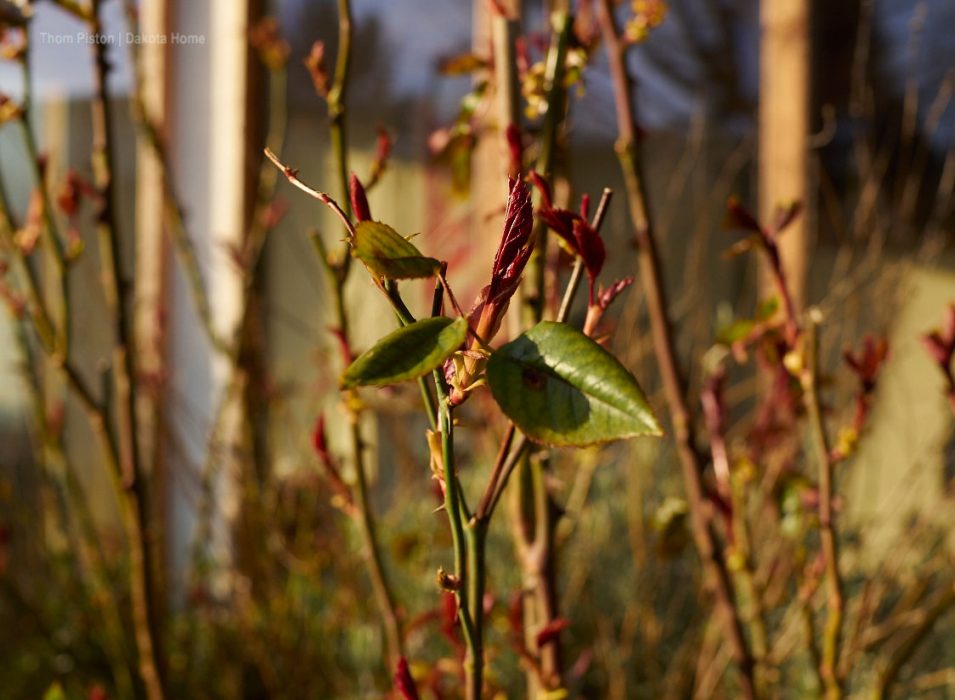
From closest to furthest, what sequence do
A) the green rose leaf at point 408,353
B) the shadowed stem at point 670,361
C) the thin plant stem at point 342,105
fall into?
the green rose leaf at point 408,353 → the thin plant stem at point 342,105 → the shadowed stem at point 670,361

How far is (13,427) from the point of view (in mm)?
2875

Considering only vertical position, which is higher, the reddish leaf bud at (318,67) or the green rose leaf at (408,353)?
the reddish leaf bud at (318,67)

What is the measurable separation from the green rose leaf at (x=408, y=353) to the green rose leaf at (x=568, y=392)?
0.02 m

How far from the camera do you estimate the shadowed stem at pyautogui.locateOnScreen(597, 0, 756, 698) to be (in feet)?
2.28

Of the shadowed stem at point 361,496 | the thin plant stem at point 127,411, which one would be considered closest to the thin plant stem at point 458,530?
the shadowed stem at point 361,496

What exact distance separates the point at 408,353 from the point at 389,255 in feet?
0.14

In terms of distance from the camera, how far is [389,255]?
321mm

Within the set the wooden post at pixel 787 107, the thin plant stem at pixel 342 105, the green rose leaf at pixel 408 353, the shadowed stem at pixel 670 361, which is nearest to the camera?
the green rose leaf at pixel 408 353

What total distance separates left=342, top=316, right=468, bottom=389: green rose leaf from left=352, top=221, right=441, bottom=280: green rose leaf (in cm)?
2

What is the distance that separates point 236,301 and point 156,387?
1.20 metres

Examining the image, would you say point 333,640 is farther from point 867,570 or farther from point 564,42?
point 564,42

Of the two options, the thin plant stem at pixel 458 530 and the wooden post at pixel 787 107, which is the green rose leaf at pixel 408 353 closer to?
the thin plant stem at pixel 458 530

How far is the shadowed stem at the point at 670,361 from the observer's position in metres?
0.69

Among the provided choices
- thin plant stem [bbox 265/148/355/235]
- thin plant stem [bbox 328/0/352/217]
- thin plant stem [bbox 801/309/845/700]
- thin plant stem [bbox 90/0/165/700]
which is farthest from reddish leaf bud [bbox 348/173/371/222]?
thin plant stem [bbox 90/0/165/700]
